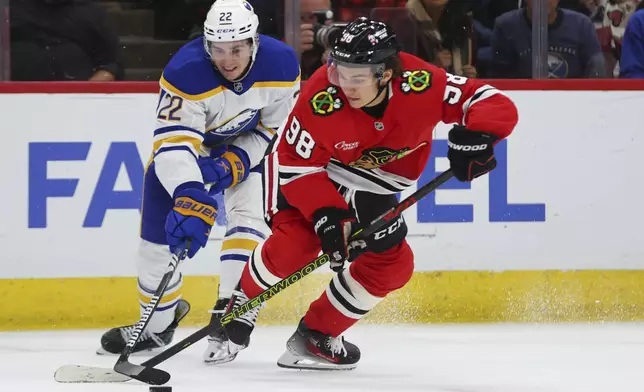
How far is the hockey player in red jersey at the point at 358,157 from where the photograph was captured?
3105mm

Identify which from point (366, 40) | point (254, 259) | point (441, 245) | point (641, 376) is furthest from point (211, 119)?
point (641, 376)

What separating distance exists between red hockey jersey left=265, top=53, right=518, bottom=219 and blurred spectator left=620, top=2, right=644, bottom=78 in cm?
155

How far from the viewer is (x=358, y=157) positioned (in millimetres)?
3332

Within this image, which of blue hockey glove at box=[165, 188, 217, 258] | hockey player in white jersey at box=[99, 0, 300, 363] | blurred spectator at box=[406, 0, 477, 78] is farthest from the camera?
blurred spectator at box=[406, 0, 477, 78]

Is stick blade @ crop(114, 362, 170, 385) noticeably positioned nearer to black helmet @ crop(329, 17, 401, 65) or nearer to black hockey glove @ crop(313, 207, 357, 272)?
black hockey glove @ crop(313, 207, 357, 272)

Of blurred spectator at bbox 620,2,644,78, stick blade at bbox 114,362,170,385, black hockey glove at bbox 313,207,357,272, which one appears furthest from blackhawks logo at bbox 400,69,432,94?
blurred spectator at bbox 620,2,644,78

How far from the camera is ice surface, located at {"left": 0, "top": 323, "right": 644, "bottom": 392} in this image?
332 cm

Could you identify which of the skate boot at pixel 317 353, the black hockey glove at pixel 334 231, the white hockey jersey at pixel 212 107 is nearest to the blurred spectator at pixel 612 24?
the white hockey jersey at pixel 212 107

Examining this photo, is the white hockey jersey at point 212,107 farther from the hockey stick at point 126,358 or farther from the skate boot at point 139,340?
the skate boot at point 139,340

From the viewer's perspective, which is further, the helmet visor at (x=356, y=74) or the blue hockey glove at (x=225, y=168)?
the blue hockey glove at (x=225, y=168)

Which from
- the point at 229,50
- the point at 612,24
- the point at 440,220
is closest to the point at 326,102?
the point at 229,50

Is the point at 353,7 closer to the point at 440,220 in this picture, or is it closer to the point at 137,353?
the point at 440,220

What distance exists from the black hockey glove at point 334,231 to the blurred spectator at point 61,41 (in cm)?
149

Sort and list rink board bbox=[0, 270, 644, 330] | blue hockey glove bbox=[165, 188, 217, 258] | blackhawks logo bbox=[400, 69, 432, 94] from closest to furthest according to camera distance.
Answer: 1. blackhawks logo bbox=[400, 69, 432, 94]
2. blue hockey glove bbox=[165, 188, 217, 258]
3. rink board bbox=[0, 270, 644, 330]
